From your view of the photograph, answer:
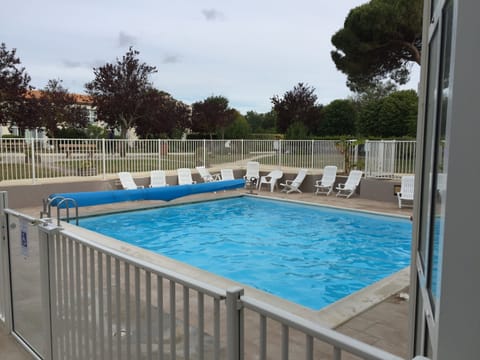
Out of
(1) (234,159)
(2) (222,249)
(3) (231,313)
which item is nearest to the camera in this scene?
(3) (231,313)

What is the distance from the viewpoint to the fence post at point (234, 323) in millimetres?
1529

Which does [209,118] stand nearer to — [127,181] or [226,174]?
[226,174]

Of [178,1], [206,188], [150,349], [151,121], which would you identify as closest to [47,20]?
[178,1]

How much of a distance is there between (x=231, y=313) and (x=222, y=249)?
23.1 ft

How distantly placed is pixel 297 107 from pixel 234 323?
2759 centimetres

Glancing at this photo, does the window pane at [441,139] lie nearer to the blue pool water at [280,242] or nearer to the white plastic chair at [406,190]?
the blue pool water at [280,242]

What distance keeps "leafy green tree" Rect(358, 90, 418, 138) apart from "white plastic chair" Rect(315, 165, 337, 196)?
428 inches

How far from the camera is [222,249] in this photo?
8.51m

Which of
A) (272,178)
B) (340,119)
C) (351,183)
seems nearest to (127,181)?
(272,178)

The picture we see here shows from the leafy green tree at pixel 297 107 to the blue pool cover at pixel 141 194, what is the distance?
1482cm

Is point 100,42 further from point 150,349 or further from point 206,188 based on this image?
point 150,349

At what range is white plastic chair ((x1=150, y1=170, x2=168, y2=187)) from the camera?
1356 centimetres

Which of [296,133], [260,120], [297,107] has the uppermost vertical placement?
[260,120]

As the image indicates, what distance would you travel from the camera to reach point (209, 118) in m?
31.7
